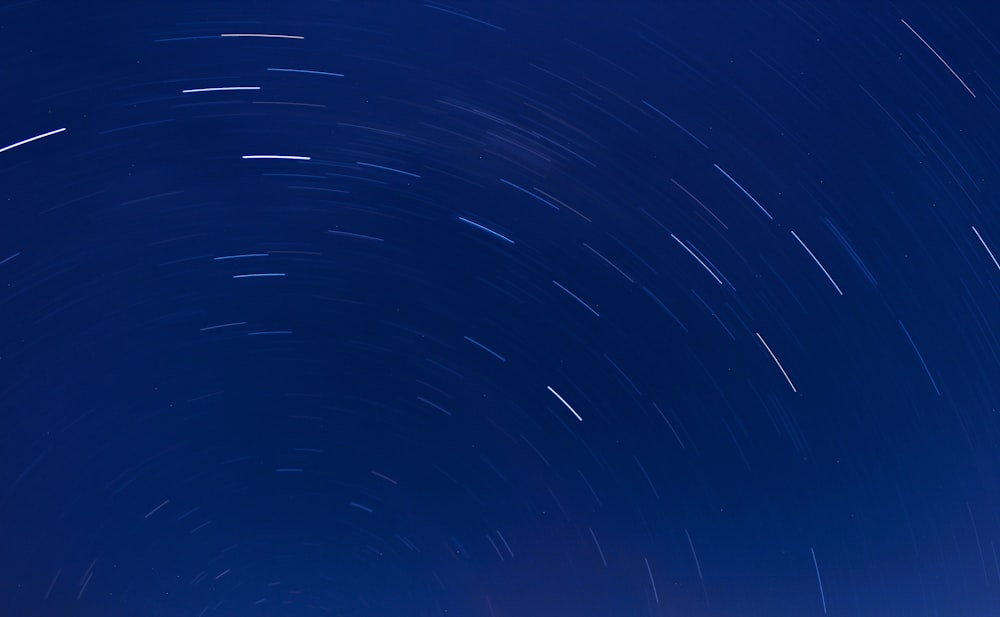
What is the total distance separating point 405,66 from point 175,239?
11.8ft

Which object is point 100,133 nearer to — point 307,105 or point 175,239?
point 175,239

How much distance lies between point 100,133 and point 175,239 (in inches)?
59.9

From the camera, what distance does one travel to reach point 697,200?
9.31m

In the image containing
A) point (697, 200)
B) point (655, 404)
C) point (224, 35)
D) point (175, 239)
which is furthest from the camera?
point (655, 404)

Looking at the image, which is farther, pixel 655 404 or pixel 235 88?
pixel 655 404

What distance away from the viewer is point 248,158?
9555 mm

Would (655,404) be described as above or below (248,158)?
below

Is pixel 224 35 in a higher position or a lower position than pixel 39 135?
higher

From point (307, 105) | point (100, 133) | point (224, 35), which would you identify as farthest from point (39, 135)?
point (307, 105)

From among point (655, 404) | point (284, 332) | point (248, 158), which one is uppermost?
point (248, 158)

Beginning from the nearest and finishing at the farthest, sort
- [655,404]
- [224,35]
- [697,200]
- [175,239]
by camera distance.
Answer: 1. [224,35]
2. [697,200]
3. [175,239]
4. [655,404]

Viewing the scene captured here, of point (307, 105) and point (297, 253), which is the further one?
point (297, 253)

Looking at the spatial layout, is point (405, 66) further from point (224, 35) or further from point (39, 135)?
point (39, 135)

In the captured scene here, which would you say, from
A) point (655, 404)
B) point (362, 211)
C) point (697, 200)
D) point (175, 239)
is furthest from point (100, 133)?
point (655, 404)
